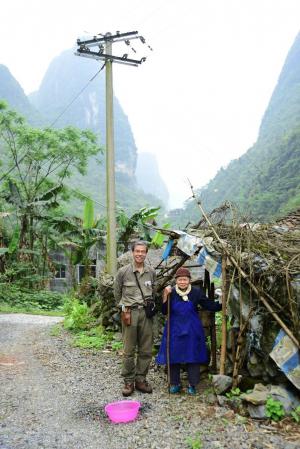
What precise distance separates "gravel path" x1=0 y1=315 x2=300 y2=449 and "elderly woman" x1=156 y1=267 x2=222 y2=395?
388 millimetres

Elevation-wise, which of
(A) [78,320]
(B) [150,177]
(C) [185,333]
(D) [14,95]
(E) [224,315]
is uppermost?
(B) [150,177]

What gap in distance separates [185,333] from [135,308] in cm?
66

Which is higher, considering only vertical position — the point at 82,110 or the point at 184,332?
the point at 82,110

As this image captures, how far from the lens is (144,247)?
5.05 metres

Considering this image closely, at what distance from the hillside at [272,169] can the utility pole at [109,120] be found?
2449mm

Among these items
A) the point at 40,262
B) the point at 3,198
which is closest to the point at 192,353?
the point at 3,198

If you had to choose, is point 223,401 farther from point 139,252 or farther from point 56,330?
point 56,330

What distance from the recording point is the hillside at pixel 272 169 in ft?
92.9

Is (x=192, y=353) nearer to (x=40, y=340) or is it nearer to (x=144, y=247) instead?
(x=144, y=247)

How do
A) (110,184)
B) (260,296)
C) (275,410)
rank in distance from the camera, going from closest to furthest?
(275,410) → (260,296) → (110,184)

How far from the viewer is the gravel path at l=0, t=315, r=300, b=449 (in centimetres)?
397

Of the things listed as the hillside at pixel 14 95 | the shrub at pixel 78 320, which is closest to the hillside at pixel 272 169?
the shrub at pixel 78 320

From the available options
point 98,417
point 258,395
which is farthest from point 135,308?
point 258,395

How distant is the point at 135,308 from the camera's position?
506 cm
